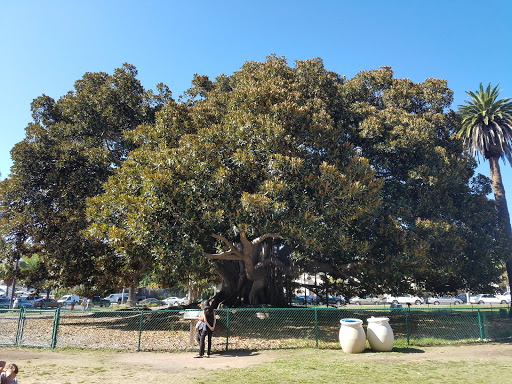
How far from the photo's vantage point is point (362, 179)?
14.0m

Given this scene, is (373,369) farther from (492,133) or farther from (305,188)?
(492,133)

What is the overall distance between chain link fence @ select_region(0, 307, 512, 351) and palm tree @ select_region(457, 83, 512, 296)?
9310 mm

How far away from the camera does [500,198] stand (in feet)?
69.9

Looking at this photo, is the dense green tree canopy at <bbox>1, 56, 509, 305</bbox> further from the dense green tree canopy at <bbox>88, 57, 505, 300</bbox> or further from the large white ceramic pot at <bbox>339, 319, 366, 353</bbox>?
the large white ceramic pot at <bbox>339, 319, 366, 353</bbox>

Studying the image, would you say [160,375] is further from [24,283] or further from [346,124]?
[24,283]

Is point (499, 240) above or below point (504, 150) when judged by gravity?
below

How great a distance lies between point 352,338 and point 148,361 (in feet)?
19.3

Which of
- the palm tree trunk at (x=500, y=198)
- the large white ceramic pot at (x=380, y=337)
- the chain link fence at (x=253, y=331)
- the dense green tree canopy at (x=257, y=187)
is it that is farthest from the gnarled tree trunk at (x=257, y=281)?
the palm tree trunk at (x=500, y=198)

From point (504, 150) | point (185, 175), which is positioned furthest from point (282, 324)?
point (504, 150)

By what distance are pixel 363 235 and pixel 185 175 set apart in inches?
326

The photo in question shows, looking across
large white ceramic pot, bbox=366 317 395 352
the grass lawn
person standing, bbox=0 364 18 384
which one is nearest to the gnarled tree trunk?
large white ceramic pot, bbox=366 317 395 352

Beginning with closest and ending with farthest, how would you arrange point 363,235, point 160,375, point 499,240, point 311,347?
point 160,375 < point 311,347 < point 363,235 < point 499,240

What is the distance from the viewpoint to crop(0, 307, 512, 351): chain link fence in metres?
11.6

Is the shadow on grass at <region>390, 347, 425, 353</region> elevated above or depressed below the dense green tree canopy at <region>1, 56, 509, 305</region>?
below
